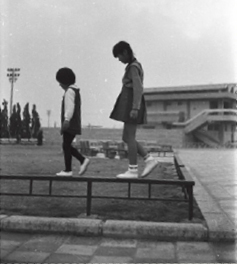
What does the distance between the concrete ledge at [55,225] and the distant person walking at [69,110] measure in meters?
0.51

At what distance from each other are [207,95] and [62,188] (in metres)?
36.3

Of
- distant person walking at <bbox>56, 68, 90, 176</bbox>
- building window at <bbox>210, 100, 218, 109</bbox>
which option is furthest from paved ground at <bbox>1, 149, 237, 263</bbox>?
building window at <bbox>210, 100, 218, 109</bbox>

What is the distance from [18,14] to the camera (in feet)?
9.18

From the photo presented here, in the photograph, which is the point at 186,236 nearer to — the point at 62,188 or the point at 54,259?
the point at 54,259

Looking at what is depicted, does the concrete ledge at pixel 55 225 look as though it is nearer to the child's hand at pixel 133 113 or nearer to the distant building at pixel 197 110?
the child's hand at pixel 133 113

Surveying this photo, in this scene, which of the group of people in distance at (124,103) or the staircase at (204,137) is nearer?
the group of people in distance at (124,103)

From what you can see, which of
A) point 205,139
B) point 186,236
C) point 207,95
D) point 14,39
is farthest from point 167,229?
point 207,95

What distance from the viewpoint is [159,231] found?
9.82 feet

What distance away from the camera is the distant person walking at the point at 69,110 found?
277 centimetres

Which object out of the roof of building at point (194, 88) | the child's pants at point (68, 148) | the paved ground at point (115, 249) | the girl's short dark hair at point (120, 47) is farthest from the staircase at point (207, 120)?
the girl's short dark hair at point (120, 47)

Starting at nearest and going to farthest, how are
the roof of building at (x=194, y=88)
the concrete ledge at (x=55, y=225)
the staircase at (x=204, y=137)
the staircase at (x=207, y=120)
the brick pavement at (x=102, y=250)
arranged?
the brick pavement at (x=102, y=250)
the concrete ledge at (x=55, y=225)
the staircase at (x=207, y=120)
the staircase at (x=204, y=137)
the roof of building at (x=194, y=88)

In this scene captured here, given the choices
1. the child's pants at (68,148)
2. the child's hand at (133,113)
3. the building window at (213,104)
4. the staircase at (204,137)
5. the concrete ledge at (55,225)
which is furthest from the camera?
the building window at (213,104)

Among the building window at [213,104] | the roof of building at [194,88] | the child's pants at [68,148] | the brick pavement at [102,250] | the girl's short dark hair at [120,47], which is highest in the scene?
the roof of building at [194,88]

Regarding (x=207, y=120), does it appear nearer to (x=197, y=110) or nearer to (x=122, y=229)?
(x=197, y=110)
